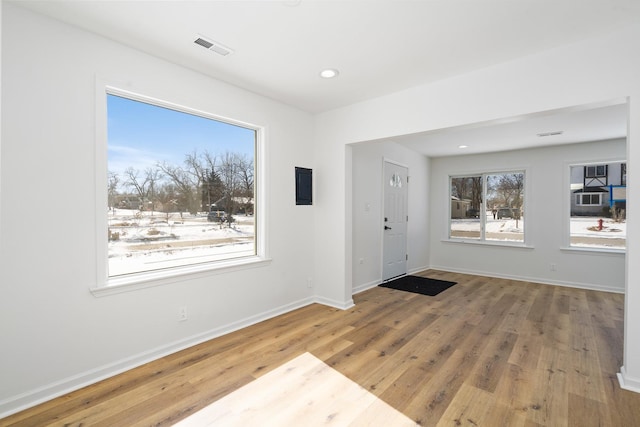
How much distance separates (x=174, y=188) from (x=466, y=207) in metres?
5.81

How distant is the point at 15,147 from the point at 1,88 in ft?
1.20

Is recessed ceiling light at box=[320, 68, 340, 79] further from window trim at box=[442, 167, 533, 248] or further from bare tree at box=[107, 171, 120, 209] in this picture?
window trim at box=[442, 167, 533, 248]

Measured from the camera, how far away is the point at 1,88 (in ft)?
6.18

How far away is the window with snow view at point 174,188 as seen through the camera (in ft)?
8.29

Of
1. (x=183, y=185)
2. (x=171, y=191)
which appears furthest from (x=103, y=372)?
(x=183, y=185)

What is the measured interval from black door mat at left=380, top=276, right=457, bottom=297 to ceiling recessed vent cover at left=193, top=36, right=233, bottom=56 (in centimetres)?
406

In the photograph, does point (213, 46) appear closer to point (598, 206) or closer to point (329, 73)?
point (329, 73)

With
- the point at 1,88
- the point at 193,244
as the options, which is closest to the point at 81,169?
the point at 1,88

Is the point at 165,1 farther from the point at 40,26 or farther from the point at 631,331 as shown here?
the point at 631,331

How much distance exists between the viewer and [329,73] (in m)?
2.92

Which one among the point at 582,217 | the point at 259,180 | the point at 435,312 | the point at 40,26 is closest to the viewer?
the point at 40,26

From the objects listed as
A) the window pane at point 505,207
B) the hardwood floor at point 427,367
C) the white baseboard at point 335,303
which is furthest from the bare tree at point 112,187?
the window pane at point 505,207

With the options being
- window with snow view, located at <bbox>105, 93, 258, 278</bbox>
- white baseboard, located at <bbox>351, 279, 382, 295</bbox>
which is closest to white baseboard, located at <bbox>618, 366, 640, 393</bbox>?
white baseboard, located at <bbox>351, 279, 382, 295</bbox>

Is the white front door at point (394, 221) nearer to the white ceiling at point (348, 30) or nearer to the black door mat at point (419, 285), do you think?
the black door mat at point (419, 285)
